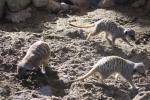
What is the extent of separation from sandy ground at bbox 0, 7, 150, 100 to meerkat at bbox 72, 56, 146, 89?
111 millimetres

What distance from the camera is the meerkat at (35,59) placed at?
5625 mm

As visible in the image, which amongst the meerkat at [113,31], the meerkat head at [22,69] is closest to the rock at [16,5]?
the meerkat at [113,31]

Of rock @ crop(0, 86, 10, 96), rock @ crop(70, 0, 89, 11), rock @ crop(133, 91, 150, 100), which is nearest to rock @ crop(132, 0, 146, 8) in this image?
rock @ crop(70, 0, 89, 11)

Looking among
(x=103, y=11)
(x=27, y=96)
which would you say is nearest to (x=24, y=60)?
(x=27, y=96)

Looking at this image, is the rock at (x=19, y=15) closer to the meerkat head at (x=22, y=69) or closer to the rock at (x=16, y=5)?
the rock at (x=16, y=5)

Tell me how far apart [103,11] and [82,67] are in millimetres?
2157

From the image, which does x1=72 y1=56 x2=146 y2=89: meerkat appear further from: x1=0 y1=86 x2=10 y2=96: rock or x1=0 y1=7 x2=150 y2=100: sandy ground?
x1=0 y1=86 x2=10 y2=96: rock

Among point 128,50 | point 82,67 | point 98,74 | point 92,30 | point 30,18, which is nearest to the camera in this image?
point 98,74

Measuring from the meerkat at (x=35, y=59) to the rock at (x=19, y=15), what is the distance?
69.4 inches

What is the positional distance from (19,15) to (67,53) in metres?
1.51

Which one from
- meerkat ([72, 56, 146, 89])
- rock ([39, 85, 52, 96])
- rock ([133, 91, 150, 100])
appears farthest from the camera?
meerkat ([72, 56, 146, 89])

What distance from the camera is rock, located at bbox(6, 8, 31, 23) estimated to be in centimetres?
759

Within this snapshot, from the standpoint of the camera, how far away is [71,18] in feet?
25.6

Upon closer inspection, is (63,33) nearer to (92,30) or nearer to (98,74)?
(92,30)
